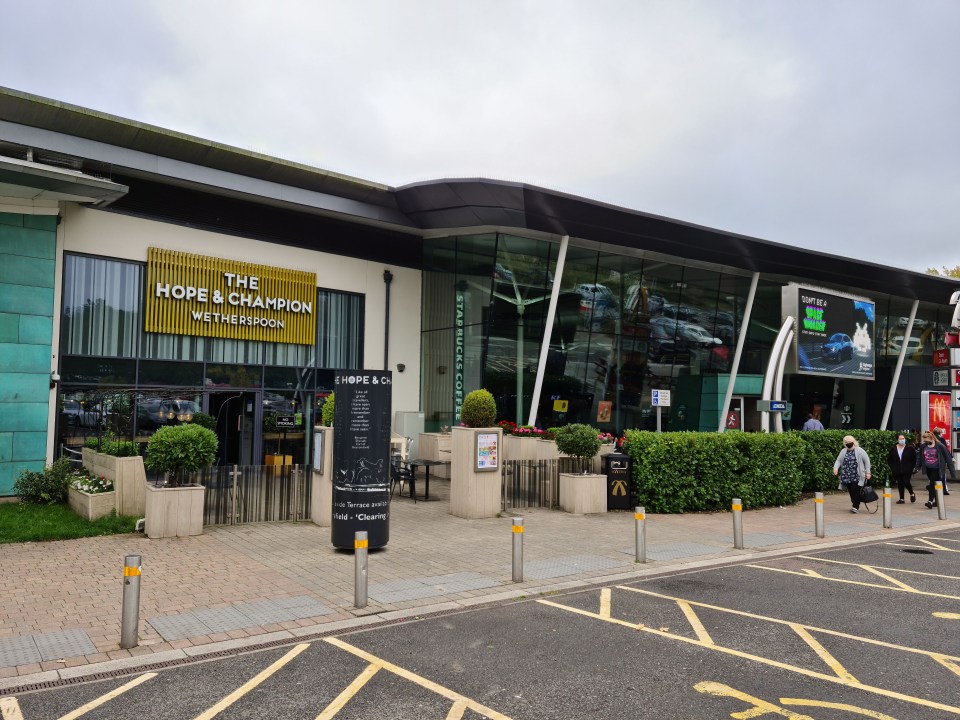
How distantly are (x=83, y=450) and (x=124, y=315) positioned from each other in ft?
11.9

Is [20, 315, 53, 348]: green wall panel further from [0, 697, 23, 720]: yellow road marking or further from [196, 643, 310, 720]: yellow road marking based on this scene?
[196, 643, 310, 720]: yellow road marking

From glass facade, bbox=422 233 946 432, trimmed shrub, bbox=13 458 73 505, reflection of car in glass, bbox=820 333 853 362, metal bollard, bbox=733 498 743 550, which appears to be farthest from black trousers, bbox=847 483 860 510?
trimmed shrub, bbox=13 458 73 505

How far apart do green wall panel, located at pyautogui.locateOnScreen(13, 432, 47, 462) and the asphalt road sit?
11391 millimetres

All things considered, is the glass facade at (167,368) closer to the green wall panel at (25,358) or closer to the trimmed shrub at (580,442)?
the green wall panel at (25,358)

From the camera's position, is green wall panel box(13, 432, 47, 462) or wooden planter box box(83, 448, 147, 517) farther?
green wall panel box(13, 432, 47, 462)

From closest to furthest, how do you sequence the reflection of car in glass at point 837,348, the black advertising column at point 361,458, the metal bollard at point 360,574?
the metal bollard at point 360,574 → the black advertising column at point 361,458 → the reflection of car in glass at point 837,348

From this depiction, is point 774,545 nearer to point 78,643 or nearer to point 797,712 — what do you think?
point 797,712

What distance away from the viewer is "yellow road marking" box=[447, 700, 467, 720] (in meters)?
5.22

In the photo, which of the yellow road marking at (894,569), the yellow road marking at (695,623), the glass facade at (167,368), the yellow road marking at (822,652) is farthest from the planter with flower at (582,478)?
the glass facade at (167,368)

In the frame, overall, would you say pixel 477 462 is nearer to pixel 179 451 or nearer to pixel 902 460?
pixel 179 451

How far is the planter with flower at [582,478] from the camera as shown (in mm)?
15281

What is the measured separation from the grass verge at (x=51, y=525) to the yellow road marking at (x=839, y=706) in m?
10.6

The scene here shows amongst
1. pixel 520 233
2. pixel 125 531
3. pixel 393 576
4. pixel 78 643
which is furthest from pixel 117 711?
pixel 520 233

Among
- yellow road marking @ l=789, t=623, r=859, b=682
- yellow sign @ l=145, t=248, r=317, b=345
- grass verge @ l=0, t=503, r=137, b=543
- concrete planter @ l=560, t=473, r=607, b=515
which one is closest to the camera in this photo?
yellow road marking @ l=789, t=623, r=859, b=682
